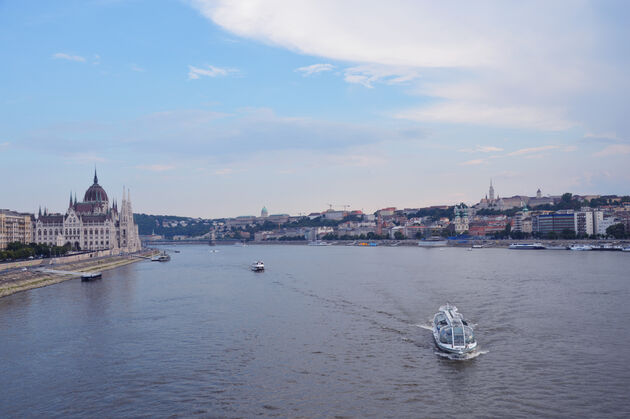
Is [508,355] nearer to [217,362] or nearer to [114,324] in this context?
[217,362]

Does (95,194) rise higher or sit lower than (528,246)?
higher

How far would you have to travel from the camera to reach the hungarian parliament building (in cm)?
9471

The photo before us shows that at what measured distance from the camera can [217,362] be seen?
18109 mm

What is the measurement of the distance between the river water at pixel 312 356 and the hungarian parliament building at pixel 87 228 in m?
66.4

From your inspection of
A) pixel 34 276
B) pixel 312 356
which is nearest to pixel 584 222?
pixel 34 276

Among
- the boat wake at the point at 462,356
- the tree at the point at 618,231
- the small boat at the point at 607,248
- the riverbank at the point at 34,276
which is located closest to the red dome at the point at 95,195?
the riverbank at the point at 34,276

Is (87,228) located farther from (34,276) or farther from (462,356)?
(462,356)

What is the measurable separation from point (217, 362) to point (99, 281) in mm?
32534

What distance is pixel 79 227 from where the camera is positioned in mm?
96688

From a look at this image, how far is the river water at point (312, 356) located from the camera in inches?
564

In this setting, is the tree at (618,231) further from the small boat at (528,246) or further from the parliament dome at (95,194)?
the parliament dome at (95,194)

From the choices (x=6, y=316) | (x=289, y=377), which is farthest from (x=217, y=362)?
(x=6, y=316)

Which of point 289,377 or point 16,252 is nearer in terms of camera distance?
point 289,377

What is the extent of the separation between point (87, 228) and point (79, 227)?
1.48 m
